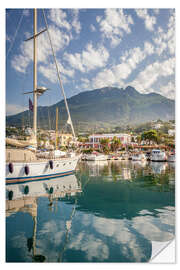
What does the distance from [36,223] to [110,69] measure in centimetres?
453

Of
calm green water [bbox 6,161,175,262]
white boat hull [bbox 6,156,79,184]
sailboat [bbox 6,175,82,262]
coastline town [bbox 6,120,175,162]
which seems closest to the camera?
calm green water [bbox 6,161,175,262]

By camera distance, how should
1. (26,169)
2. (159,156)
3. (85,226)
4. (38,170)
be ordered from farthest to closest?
1. (159,156)
2. (38,170)
3. (26,169)
4. (85,226)

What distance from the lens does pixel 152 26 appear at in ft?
14.9

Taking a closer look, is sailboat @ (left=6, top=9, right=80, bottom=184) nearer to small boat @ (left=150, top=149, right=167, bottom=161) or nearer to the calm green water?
the calm green water

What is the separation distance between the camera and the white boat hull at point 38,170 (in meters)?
7.41

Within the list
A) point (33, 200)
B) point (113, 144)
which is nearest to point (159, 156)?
point (113, 144)

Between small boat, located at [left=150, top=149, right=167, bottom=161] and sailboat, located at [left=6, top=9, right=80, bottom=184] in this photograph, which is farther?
small boat, located at [left=150, top=149, right=167, bottom=161]

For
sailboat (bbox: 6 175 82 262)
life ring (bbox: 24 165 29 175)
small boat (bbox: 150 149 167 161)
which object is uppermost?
life ring (bbox: 24 165 29 175)

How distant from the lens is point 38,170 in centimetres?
824

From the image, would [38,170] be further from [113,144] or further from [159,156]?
[113,144]

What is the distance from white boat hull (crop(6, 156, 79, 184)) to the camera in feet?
24.3

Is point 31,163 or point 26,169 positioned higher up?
point 31,163

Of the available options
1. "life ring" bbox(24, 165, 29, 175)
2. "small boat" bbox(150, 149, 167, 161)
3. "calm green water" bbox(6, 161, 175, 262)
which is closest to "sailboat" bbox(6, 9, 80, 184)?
"life ring" bbox(24, 165, 29, 175)

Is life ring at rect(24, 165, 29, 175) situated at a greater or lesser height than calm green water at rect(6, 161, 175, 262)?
greater
